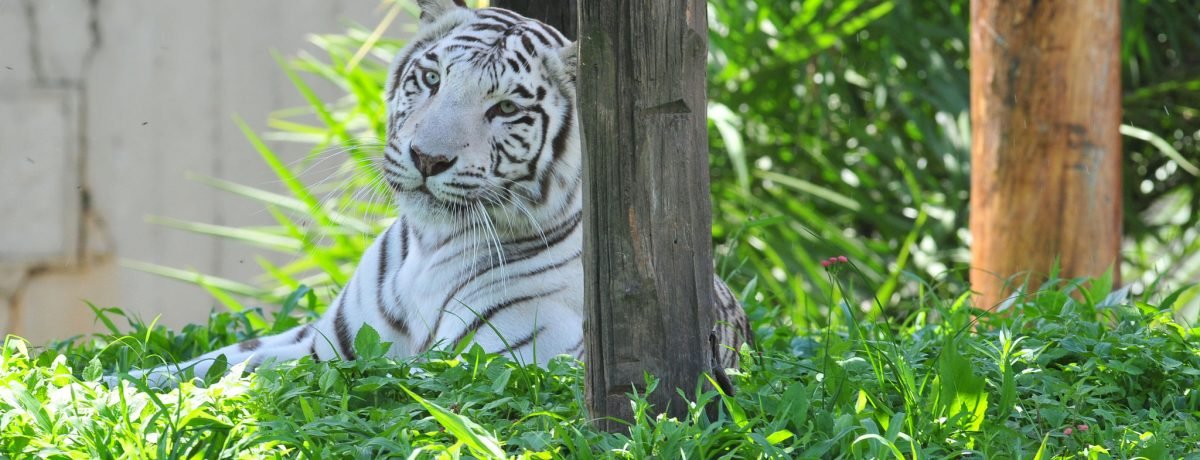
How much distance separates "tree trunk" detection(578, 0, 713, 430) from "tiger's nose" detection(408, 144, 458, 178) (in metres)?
0.62

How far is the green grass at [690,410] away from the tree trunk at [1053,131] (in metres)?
1.20

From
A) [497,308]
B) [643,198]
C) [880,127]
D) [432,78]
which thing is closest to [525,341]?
[497,308]

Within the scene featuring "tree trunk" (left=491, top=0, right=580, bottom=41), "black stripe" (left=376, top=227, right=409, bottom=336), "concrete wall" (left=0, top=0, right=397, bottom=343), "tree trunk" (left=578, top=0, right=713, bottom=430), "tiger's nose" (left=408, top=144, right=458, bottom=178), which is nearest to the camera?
"tree trunk" (left=578, top=0, right=713, bottom=430)

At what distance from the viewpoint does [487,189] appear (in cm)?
232

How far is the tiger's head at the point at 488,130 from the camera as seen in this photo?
2285mm

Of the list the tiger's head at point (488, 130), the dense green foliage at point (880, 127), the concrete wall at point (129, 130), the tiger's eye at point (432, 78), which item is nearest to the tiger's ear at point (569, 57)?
the tiger's head at point (488, 130)

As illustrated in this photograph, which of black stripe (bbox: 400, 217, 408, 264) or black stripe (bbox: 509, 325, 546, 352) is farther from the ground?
black stripe (bbox: 400, 217, 408, 264)

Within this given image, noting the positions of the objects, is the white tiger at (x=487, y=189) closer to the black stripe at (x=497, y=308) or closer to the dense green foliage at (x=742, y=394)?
the black stripe at (x=497, y=308)

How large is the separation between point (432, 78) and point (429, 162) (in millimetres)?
214

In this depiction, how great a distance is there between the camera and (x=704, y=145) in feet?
5.63

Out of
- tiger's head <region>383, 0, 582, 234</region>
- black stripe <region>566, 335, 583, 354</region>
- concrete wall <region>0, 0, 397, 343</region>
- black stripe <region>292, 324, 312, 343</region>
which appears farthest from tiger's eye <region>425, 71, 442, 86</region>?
concrete wall <region>0, 0, 397, 343</region>

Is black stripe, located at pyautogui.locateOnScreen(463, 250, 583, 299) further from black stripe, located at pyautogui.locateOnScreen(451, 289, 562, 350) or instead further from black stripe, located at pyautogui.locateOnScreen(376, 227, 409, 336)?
black stripe, located at pyautogui.locateOnScreen(376, 227, 409, 336)

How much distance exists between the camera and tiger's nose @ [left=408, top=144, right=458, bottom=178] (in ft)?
7.41

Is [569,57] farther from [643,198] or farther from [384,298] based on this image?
[643,198]
